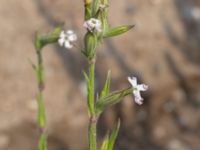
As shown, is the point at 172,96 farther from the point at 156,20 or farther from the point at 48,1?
the point at 48,1

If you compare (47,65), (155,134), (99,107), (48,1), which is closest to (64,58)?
(47,65)

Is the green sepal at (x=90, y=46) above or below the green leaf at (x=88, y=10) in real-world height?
below

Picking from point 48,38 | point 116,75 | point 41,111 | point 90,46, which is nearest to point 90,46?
point 90,46

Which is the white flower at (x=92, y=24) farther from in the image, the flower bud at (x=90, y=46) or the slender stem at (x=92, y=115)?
the slender stem at (x=92, y=115)

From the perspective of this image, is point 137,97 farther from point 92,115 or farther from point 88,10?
point 88,10

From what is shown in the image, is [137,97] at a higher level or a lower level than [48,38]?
lower

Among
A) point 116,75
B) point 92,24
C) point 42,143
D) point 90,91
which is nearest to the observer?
point 92,24

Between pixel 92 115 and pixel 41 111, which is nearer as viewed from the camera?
pixel 92 115

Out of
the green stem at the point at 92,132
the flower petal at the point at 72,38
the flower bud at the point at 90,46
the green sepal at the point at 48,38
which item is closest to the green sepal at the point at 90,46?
the flower bud at the point at 90,46

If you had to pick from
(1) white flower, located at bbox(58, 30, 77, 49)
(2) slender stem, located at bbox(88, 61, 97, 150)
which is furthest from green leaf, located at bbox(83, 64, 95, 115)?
(1) white flower, located at bbox(58, 30, 77, 49)
